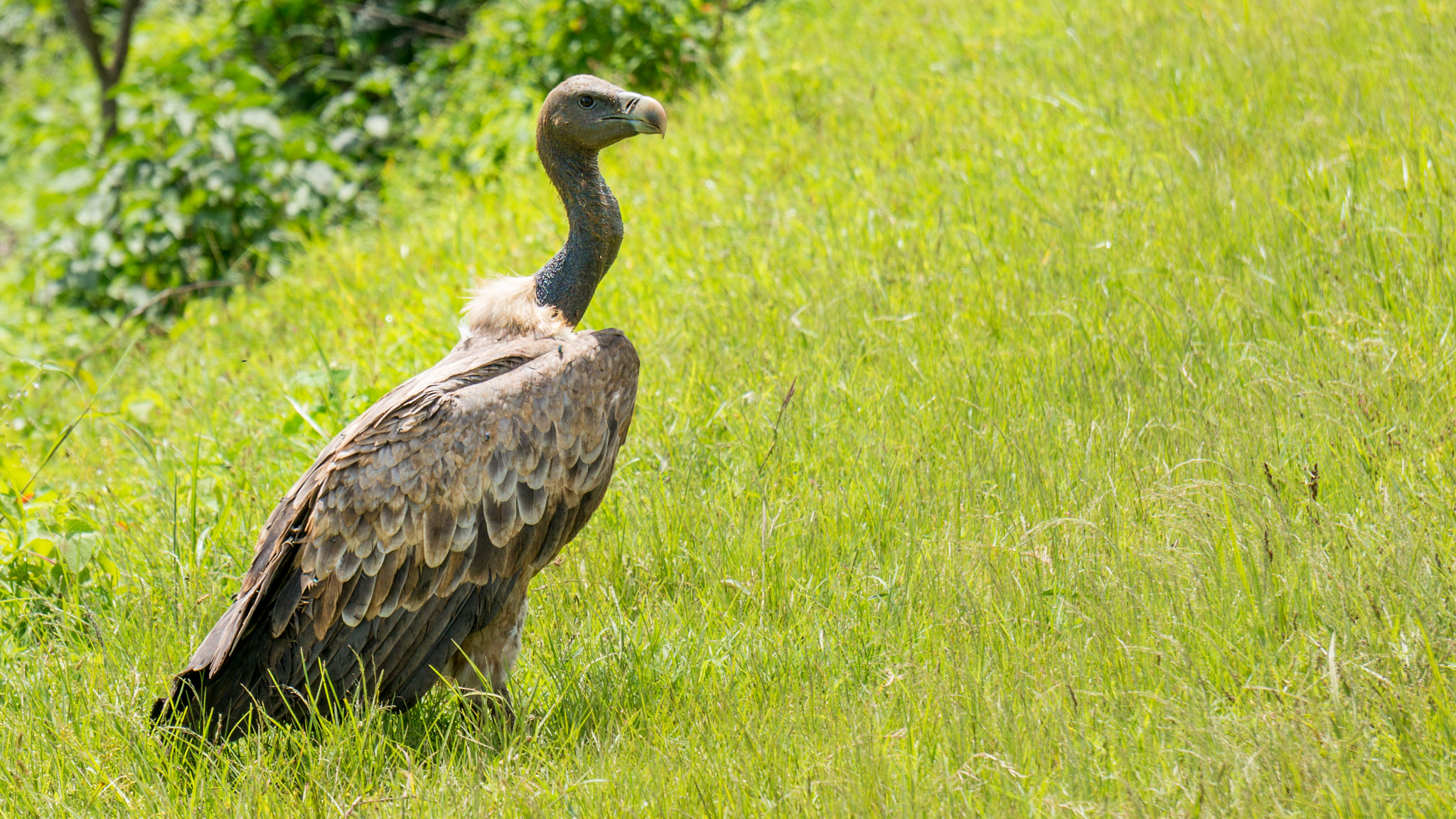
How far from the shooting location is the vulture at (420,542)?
3.53 meters

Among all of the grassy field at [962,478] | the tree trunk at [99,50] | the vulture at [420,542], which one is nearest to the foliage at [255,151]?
the tree trunk at [99,50]

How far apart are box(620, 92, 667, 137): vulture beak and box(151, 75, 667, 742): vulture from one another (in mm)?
Result: 770

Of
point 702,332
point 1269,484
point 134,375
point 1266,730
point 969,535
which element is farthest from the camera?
point 134,375

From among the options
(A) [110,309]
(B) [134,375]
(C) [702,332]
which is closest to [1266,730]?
(C) [702,332]

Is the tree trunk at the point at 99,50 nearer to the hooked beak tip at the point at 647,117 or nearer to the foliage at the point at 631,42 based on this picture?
the foliage at the point at 631,42

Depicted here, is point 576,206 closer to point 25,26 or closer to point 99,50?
point 99,50

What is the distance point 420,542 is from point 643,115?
1638mm

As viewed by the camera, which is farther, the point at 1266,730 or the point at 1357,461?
the point at 1357,461

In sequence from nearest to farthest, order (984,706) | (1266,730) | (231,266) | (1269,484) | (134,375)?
(1266,730) < (984,706) < (1269,484) < (134,375) < (231,266)

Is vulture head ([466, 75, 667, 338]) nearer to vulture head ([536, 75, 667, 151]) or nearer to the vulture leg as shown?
vulture head ([536, 75, 667, 151])

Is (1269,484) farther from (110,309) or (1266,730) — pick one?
(110,309)

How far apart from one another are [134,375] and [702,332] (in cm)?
462

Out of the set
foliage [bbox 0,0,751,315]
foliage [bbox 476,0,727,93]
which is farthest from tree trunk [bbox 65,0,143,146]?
foliage [bbox 476,0,727,93]

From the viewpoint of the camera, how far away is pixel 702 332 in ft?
18.1
